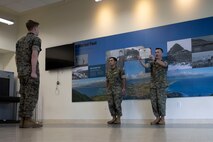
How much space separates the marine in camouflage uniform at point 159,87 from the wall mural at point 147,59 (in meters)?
0.45

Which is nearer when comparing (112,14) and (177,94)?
(177,94)

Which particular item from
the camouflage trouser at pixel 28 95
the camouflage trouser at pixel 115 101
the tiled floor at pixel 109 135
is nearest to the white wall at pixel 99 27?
the camouflage trouser at pixel 115 101

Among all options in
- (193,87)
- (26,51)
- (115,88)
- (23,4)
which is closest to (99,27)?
(115,88)

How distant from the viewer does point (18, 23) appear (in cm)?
875

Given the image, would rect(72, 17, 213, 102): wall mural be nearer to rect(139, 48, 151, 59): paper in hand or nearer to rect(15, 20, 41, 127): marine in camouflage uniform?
rect(139, 48, 151, 59): paper in hand

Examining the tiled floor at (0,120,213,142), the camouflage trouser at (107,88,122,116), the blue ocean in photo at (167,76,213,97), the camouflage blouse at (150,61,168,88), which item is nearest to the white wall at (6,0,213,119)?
the blue ocean in photo at (167,76,213,97)

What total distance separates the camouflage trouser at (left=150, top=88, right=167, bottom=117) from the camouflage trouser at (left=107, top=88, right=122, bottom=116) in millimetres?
777

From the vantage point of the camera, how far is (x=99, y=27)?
7082mm

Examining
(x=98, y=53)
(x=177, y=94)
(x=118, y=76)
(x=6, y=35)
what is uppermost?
(x=6, y=35)

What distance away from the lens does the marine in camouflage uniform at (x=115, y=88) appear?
586 cm

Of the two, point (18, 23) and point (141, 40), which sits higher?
point (18, 23)

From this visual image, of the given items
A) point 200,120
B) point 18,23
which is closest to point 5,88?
point 18,23

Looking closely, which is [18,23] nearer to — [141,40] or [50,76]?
[50,76]

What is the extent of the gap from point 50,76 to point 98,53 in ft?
5.51
